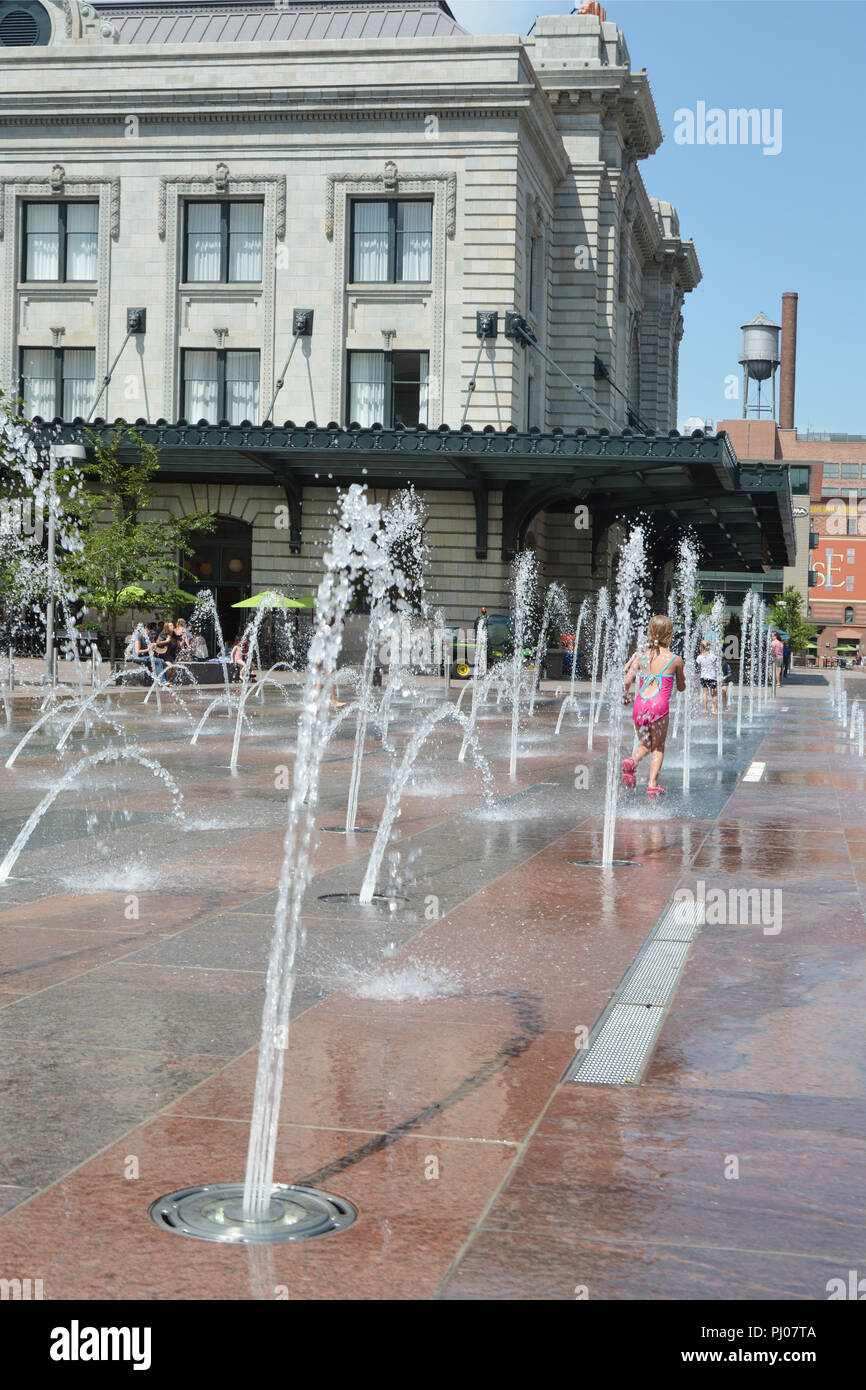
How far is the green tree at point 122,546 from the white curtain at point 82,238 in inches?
362

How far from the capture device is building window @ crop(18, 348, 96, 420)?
44.7m

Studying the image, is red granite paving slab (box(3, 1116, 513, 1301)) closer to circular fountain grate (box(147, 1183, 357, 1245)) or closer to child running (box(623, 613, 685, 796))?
circular fountain grate (box(147, 1183, 357, 1245))

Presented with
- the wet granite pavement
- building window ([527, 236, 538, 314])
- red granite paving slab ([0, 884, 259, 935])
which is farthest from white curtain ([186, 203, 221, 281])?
red granite paving slab ([0, 884, 259, 935])

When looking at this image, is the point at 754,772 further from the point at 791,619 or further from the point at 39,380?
the point at 791,619

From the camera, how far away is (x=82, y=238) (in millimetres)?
44844

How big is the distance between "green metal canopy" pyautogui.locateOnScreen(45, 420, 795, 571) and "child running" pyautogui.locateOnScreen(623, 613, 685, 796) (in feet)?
77.1

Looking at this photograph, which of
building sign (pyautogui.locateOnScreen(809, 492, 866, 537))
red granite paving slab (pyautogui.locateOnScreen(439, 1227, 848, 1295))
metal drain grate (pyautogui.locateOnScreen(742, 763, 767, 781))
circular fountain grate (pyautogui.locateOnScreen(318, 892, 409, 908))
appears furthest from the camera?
building sign (pyautogui.locateOnScreen(809, 492, 866, 537))

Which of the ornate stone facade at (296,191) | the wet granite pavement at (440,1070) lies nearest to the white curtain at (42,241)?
the ornate stone facade at (296,191)

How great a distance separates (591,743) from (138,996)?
14.3m

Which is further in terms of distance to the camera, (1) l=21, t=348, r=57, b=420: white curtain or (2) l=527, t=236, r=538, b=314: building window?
(2) l=527, t=236, r=538, b=314: building window

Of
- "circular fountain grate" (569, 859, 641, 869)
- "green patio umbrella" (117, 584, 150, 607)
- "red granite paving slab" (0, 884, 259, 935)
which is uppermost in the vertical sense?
"green patio umbrella" (117, 584, 150, 607)

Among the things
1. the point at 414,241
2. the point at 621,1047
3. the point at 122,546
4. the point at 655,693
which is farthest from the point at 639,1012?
the point at 414,241

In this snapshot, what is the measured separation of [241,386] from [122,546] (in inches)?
495
